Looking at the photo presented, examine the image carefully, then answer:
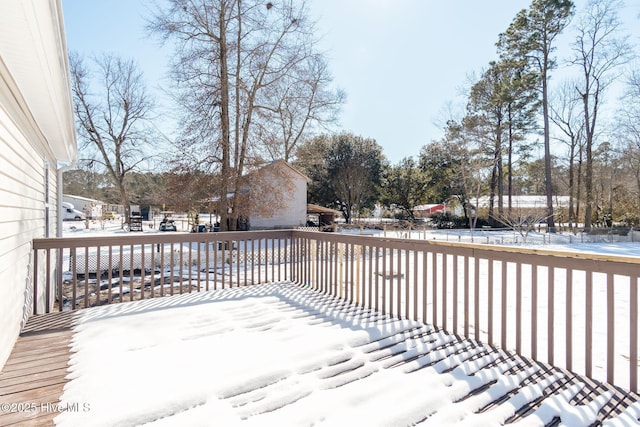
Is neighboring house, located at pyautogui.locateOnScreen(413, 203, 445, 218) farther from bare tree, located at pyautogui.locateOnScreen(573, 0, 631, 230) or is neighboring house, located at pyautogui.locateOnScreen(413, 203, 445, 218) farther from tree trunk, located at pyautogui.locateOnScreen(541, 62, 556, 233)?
bare tree, located at pyautogui.locateOnScreen(573, 0, 631, 230)

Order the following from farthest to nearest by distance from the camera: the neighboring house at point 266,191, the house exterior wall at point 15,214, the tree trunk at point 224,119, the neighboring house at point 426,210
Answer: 1. the neighboring house at point 426,210
2. the neighboring house at point 266,191
3. the tree trunk at point 224,119
4. the house exterior wall at point 15,214

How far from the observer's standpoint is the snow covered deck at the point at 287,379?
5.65ft

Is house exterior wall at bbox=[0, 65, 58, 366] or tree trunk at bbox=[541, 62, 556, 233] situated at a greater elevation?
tree trunk at bbox=[541, 62, 556, 233]

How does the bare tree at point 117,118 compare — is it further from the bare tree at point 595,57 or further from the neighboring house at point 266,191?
the bare tree at point 595,57

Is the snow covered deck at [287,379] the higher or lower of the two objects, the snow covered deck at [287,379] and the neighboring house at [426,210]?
the lower

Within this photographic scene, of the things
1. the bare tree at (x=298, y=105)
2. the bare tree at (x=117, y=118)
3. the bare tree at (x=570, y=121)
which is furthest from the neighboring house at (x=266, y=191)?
the bare tree at (x=570, y=121)

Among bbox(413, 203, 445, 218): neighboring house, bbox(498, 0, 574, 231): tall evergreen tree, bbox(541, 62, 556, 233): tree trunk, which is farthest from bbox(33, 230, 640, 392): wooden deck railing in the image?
bbox(413, 203, 445, 218): neighboring house

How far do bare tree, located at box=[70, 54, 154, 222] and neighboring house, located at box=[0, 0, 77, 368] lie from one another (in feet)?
67.5

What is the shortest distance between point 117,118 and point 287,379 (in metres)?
26.3

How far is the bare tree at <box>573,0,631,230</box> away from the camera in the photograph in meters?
17.6

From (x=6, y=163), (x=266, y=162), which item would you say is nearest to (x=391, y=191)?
(x=266, y=162)

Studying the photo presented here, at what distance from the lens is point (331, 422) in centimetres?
167

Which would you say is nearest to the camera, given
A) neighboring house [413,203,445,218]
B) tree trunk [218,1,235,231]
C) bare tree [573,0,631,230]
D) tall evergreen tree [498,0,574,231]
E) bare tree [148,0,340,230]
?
bare tree [148,0,340,230]

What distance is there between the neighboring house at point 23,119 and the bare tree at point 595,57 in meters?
22.3
